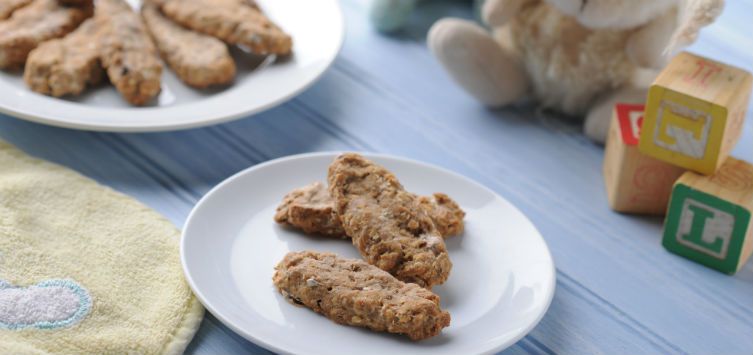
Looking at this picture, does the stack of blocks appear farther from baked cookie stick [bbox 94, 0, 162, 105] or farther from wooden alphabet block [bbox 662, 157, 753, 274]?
baked cookie stick [bbox 94, 0, 162, 105]

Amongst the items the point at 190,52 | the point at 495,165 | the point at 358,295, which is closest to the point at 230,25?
the point at 190,52

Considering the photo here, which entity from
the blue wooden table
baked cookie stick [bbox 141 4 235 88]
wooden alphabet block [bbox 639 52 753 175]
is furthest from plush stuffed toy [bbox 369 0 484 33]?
wooden alphabet block [bbox 639 52 753 175]

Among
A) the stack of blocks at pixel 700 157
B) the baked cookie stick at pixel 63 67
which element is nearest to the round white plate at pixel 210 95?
the baked cookie stick at pixel 63 67

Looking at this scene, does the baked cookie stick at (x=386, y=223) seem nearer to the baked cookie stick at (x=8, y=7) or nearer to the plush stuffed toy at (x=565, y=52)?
the plush stuffed toy at (x=565, y=52)

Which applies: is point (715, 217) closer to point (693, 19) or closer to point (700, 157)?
point (700, 157)

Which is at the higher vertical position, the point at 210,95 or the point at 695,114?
the point at 695,114

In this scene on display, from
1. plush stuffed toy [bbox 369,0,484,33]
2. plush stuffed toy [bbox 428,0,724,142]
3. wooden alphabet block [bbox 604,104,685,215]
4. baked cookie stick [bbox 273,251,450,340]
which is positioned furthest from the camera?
plush stuffed toy [bbox 369,0,484,33]
